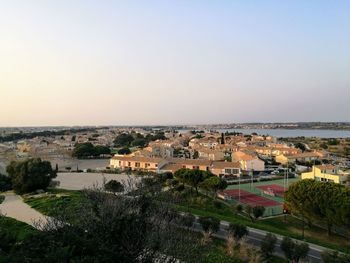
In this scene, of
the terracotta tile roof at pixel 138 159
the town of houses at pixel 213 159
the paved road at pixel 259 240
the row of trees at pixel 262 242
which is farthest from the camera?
the terracotta tile roof at pixel 138 159

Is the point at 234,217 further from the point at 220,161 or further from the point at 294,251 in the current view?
the point at 220,161

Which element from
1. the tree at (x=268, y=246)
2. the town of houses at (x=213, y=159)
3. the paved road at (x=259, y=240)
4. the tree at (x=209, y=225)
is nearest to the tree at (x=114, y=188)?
the tree at (x=209, y=225)

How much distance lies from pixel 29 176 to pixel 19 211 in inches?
307

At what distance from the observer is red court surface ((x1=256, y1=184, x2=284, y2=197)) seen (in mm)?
33556

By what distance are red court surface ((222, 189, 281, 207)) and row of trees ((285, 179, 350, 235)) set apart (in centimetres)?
519

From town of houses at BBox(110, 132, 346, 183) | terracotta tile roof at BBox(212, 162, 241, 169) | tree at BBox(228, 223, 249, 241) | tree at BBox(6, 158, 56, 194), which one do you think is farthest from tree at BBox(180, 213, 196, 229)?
terracotta tile roof at BBox(212, 162, 241, 169)

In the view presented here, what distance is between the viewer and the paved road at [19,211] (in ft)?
69.4

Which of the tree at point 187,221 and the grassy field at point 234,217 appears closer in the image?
the tree at point 187,221

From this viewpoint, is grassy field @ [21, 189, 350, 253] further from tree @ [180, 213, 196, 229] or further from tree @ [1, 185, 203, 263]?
tree @ [1, 185, 203, 263]

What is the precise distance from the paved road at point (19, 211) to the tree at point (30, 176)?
1476 millimetres

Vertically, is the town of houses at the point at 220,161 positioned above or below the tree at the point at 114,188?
below

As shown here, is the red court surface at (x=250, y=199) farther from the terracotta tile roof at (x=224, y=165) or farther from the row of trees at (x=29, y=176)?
the row of trees at (x=29, y=176)

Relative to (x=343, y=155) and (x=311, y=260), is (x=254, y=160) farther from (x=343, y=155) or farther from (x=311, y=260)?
(x=311, y=260)

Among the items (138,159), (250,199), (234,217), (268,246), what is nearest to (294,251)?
(268,246)
